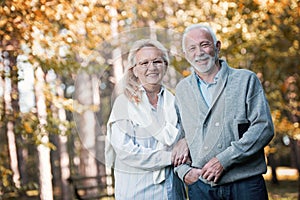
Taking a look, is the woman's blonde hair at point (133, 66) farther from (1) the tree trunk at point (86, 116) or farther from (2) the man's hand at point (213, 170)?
(2) the man's hand at point (213, 170)

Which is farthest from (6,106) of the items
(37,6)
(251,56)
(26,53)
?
(251,56)

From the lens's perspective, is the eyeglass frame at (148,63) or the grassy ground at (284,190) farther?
the grassy ground at (284,190)

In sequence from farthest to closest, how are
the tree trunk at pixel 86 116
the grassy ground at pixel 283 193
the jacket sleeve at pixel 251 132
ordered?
the grassy ground at pixel 283 193, the tree trunk at pixel 86 116, the jacket sleeve at pixel 251 132

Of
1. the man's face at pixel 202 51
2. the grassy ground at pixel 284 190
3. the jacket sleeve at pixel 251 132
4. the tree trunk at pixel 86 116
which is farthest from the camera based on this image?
the grassy ground at pixel 284 190

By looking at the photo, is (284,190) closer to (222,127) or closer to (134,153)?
(222,127)

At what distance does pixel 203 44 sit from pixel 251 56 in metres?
8.11

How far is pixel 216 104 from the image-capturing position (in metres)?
3.04

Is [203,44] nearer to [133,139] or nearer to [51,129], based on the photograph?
[133,139]

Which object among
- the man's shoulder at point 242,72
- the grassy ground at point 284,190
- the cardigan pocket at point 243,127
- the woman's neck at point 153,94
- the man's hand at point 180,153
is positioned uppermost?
the man's shoulder at point 242,72

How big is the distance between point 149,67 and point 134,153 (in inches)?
18.0

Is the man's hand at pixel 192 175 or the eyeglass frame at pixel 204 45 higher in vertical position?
the eyeglass frame at pixel 204 45

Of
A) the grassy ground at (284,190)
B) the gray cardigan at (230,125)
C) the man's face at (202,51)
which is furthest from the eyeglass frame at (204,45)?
the grassy ground at (284,190)

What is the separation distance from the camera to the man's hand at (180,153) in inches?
120

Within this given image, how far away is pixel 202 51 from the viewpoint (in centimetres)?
310
